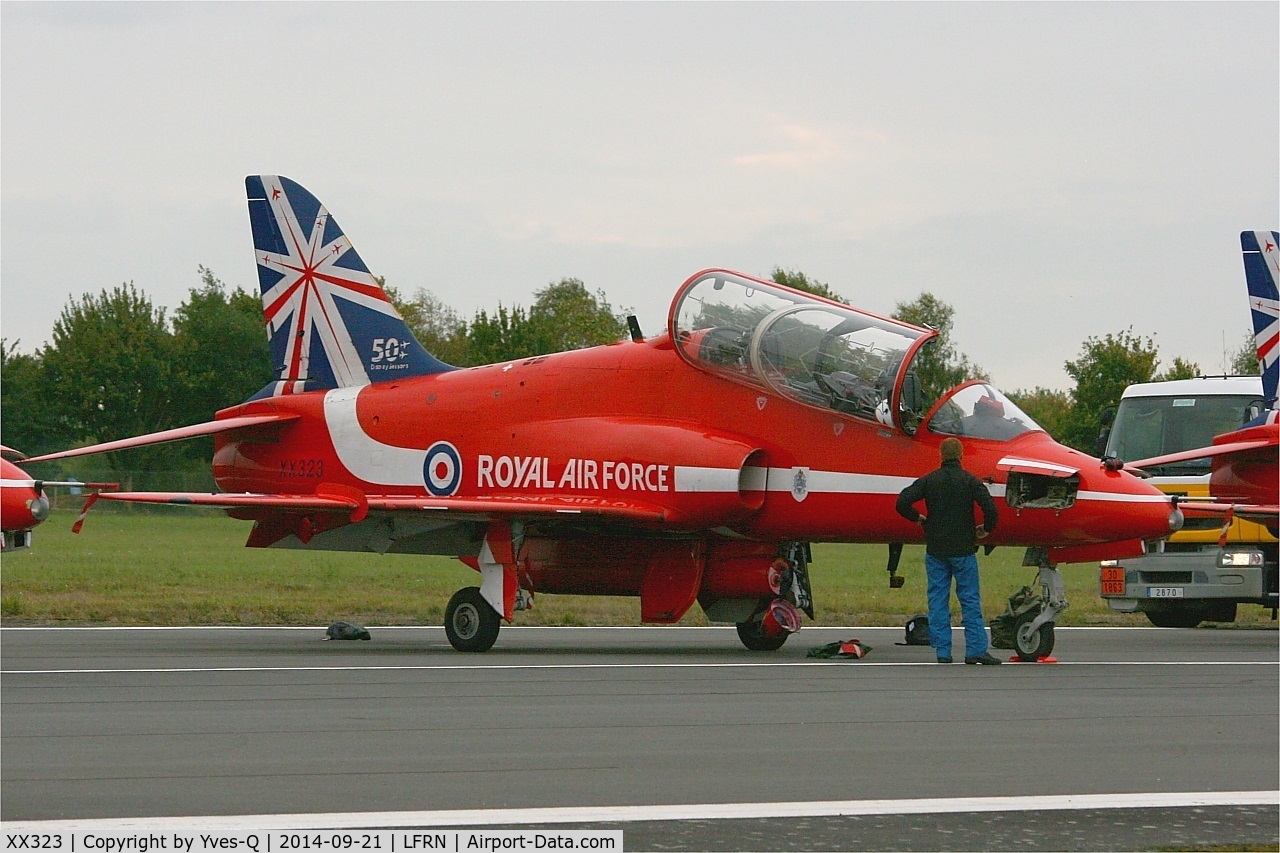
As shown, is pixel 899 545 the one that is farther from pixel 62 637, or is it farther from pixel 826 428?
pixel 62 637

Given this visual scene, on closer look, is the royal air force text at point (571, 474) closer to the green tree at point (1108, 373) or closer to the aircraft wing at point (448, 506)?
the aircraft wing at point (448, 506)

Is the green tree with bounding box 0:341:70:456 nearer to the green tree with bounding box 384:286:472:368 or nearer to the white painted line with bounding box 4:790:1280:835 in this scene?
the green tree with bounding box 384:286:472:368

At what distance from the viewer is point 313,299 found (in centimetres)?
1889

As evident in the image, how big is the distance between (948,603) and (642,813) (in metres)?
7.29

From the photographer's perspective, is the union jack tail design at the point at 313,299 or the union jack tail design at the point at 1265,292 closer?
the union jack tail design at the point at 313,299

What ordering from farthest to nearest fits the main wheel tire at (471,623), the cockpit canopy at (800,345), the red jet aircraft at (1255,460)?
the red jet aircraft at (1255,460)
the main wheel tire at (471,623)
the cockpit canopy at (800,345)

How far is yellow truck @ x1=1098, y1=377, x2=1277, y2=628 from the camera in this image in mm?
19656

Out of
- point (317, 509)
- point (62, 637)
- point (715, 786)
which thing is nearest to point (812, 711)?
point (715, 786)

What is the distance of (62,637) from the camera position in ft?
55.0

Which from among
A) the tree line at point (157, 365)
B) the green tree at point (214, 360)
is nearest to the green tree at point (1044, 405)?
the tree line at point (157, 365)

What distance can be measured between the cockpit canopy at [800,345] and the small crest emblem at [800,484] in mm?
598

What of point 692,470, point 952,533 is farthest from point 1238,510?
point 692,470

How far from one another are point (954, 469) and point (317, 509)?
18.7 ft

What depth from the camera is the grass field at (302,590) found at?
804 inches
